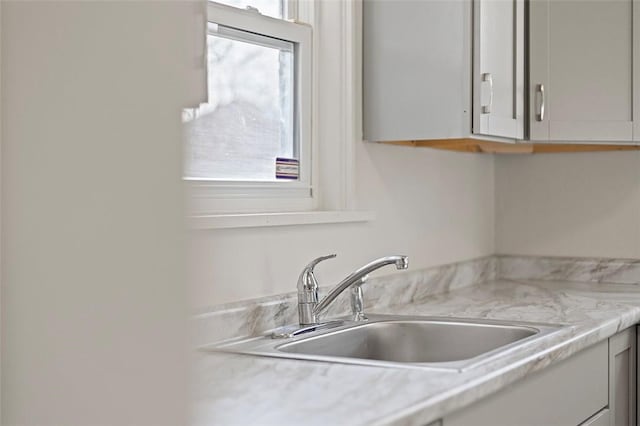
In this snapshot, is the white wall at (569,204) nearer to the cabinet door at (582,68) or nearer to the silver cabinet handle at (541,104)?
the cabinet door at (582,68)

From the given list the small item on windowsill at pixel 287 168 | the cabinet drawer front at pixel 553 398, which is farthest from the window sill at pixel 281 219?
the cabinet drawer front at pixel 553 398

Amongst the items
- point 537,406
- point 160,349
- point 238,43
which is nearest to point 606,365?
point 537,406

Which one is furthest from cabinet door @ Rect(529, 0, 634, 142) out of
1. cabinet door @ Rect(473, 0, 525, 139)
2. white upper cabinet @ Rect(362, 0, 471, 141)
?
white upper cabinet @ Rect(362, 0, 471, 141)

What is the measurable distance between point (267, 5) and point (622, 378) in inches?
55.1

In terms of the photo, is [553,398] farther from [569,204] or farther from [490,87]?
[569,204]

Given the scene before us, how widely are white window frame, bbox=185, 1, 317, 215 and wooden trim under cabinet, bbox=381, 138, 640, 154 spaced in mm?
318

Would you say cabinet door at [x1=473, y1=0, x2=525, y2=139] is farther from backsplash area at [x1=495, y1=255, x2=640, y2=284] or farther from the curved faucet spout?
backsplash area at [x1=495, y1=255, x2=640, y2=284]

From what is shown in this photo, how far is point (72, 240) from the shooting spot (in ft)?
1.12

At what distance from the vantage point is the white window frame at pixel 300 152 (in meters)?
2.00

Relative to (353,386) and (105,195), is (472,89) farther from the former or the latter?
(105,195)

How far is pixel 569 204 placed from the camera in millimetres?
3174

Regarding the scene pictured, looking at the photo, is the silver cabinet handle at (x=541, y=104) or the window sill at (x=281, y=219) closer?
the window sill at (x=281, y=219)

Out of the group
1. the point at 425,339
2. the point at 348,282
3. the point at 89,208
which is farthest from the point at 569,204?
the point at 89,208

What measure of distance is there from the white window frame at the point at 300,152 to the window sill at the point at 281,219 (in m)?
0.07
